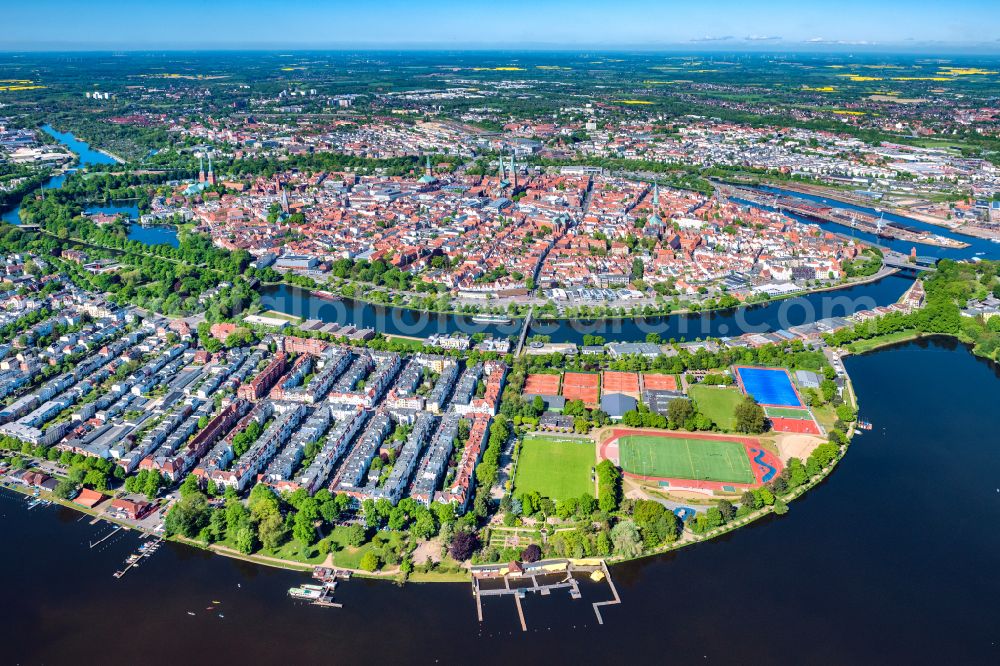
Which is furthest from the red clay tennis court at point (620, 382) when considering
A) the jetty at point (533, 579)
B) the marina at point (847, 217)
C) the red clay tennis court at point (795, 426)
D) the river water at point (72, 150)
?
the river water at point (72, 150)

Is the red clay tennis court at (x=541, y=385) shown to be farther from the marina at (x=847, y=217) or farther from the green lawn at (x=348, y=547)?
the marina at (x=847, y=217)

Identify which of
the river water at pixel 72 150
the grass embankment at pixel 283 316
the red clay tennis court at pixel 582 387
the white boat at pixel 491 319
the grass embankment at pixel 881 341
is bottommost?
the red clay tennis court at pixel 582 387

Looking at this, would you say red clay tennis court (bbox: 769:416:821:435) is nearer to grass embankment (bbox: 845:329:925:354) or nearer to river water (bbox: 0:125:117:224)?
grass embankment (bbox: 845:329:925:354)

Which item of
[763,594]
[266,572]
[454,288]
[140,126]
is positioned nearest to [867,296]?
[454,288]

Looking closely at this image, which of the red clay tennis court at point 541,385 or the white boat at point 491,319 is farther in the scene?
the white boat at point 491,319

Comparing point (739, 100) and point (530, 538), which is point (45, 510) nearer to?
point (530, 538)

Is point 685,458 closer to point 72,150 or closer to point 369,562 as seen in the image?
point 369,562

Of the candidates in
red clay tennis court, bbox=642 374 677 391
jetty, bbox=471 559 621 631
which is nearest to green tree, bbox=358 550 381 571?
jetty, bbox=471 559 621 631

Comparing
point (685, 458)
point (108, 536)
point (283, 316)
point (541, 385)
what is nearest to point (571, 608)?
point (685, 458)
